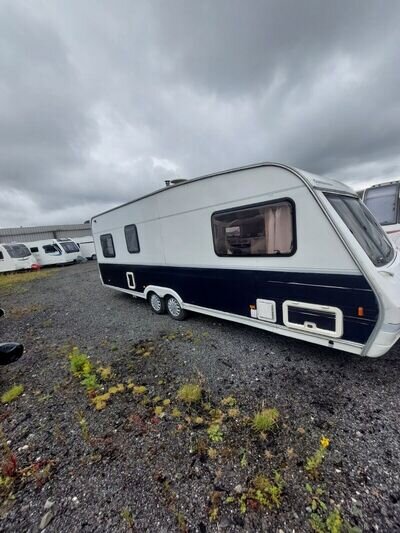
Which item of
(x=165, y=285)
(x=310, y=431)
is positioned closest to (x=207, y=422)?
(x=310, y=431)

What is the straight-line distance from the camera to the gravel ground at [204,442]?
5.26 ft

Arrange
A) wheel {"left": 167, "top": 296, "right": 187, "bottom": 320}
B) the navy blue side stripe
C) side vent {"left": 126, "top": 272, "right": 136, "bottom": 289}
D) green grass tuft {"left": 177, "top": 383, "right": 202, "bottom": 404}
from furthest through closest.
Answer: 1. side vent {"left": 126, "top": 272, "right": 136, "bottom": 289}
2. wheel {"left": 167, "top": 296, "right": 187, "bottom": 320}
3. green grass tuft {"left": 177, "top": 383, "right": 202, "bottom": 404}
4. the navy blue side stripe

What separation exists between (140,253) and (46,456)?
379cm

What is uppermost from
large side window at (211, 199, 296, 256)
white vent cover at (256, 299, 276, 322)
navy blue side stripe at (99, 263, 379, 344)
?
large side window at (211, 199, 296, 256)

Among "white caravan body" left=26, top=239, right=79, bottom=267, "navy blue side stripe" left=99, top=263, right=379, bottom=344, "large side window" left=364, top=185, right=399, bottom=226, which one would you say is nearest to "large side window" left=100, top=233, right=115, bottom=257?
"navy blue side stripe" left=99, top=263, right=379, bottom=344

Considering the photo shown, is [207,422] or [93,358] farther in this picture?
[93,358]

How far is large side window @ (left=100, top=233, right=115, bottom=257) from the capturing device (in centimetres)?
625

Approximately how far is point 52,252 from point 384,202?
20.3m

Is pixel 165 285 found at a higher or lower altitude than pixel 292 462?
higher

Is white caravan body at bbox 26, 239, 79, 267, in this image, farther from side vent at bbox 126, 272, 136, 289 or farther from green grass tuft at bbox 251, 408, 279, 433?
green grass tuft at bbox 251, 408, 279, 433

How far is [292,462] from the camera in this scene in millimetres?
1883

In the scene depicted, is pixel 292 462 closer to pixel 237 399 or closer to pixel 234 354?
pixel 237 399

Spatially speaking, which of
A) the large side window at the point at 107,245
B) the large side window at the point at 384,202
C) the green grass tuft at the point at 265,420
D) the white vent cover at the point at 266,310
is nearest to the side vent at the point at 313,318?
the white vent cover at the point at 266,310

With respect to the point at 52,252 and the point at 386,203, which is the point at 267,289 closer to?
the point at 386,203
